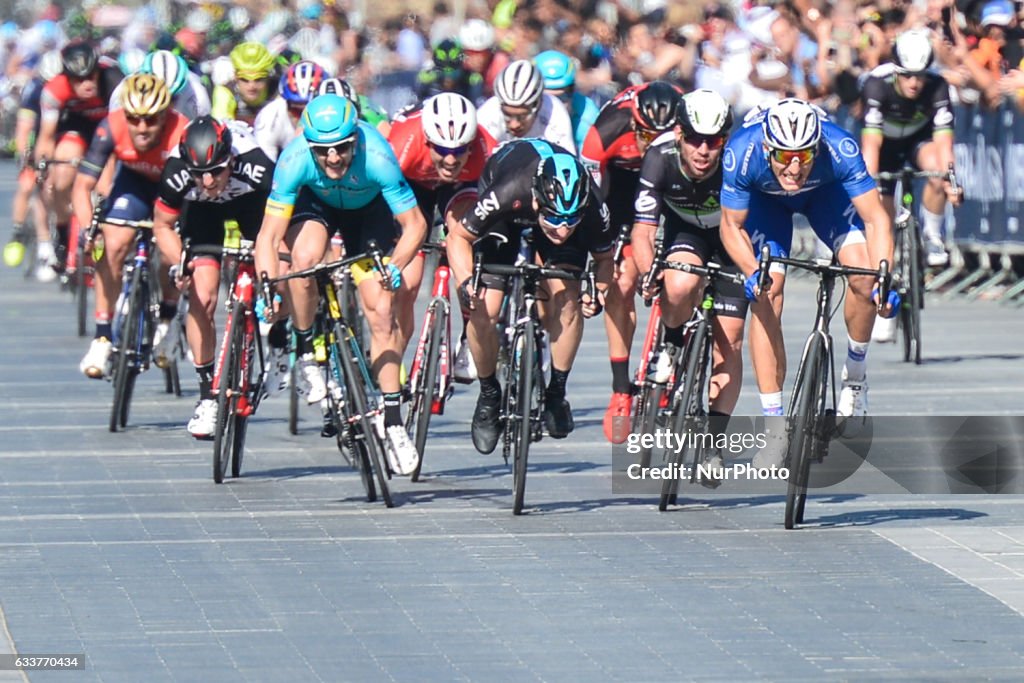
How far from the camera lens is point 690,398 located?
1027cm

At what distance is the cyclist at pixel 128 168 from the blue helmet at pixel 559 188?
3357 millimetres

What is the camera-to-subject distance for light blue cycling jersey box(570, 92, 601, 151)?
46.6 feet

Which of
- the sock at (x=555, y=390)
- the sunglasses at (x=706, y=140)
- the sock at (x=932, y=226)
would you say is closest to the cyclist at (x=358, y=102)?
the sock at (x=555, y=390)

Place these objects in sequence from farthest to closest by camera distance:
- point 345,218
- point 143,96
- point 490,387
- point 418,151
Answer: point 143,96 → point 418,151 → point 345,218 → point 490,387

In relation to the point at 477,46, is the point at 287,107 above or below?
below

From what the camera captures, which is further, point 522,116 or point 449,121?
point 522,116

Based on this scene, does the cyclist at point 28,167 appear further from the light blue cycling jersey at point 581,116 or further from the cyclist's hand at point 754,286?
the cyclist's hand at point 754,286

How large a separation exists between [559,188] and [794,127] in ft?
3.47

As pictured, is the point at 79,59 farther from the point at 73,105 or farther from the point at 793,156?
the point at 793,156

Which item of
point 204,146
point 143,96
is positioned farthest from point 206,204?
point 143,96

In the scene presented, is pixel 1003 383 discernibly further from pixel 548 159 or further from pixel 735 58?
pixel 735 58

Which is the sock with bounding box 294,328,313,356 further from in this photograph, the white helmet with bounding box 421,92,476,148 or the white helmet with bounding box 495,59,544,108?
the white helmet with bounding box 495,59,544,108

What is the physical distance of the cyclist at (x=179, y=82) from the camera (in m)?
15.2

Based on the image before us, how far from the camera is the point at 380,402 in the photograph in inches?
458
